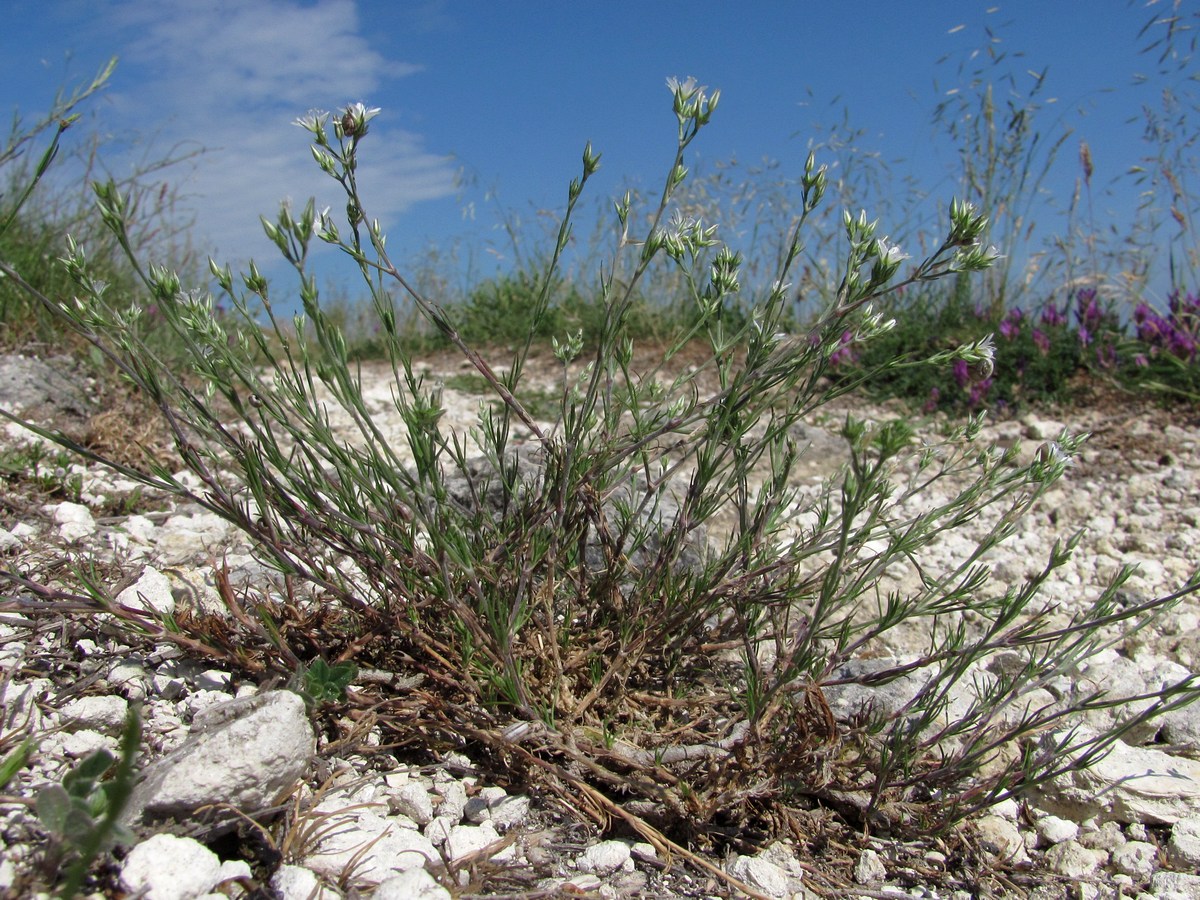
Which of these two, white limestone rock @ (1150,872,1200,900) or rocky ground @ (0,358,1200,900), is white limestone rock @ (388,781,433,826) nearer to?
rocky ground @ (0,358,1200,900)

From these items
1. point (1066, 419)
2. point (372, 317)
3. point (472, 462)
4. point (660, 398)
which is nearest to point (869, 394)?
point (1066, 419)

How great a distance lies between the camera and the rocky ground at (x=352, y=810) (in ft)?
4.87

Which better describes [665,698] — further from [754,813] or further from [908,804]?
[908,804]

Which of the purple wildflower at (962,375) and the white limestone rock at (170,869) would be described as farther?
the purple wildflower at (962,375)

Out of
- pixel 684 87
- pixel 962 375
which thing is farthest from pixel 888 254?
pixel 962 375

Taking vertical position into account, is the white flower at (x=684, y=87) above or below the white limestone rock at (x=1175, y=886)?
above

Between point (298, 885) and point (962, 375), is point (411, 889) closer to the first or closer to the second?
point (298, 885)

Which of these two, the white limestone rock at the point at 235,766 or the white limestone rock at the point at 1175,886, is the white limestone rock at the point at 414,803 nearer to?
the white limestone rock at the point at 235,766

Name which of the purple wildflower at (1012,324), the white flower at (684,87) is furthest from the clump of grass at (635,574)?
the purple wildflower at (1012,324)

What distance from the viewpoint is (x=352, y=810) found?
1.67 metres

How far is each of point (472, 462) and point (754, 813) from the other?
214 cm

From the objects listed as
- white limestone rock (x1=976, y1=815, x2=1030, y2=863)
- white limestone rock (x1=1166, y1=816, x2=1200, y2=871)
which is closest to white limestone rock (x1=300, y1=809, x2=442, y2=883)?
white limestone rock (x1=976, y1=815, x2=1030, y2=863)

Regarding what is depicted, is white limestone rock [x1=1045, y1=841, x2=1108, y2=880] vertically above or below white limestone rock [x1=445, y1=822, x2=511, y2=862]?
below

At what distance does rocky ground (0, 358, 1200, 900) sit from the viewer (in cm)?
148
